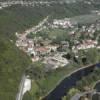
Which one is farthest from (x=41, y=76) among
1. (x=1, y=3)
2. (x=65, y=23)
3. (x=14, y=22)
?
(x=1, y=3)

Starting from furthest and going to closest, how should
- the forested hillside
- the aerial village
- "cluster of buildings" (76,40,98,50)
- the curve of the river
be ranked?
"cluster of buildings" (76,40,98,50)
the aerial village
the curve of the river
the forested hillside

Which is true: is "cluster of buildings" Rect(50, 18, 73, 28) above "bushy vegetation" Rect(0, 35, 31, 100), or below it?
below

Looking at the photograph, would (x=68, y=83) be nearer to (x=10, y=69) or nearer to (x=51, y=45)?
(x=10, y=69)

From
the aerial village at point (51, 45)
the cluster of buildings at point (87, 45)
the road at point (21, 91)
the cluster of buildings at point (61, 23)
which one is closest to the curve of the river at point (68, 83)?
the road at point (21, 91)

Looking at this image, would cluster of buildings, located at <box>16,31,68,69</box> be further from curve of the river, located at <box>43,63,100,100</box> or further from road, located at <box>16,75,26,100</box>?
road, located at <box>16,75,26,100</box>

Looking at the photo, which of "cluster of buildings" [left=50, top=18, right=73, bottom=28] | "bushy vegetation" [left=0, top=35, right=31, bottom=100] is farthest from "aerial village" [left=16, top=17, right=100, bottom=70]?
"bushy vegetation" [left=0, top=35, right=31, bottom=100]

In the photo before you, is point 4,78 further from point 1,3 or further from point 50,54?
point 1,3

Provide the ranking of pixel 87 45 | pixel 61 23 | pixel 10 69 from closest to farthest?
pixel 10 69, pixel 87 45, pixel 61 23

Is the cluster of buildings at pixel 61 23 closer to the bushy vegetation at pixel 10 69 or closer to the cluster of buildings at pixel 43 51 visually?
the cluster of buildings at pixel 43 51

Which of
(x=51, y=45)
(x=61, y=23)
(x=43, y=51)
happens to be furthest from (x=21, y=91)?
(x=61, y=23)
